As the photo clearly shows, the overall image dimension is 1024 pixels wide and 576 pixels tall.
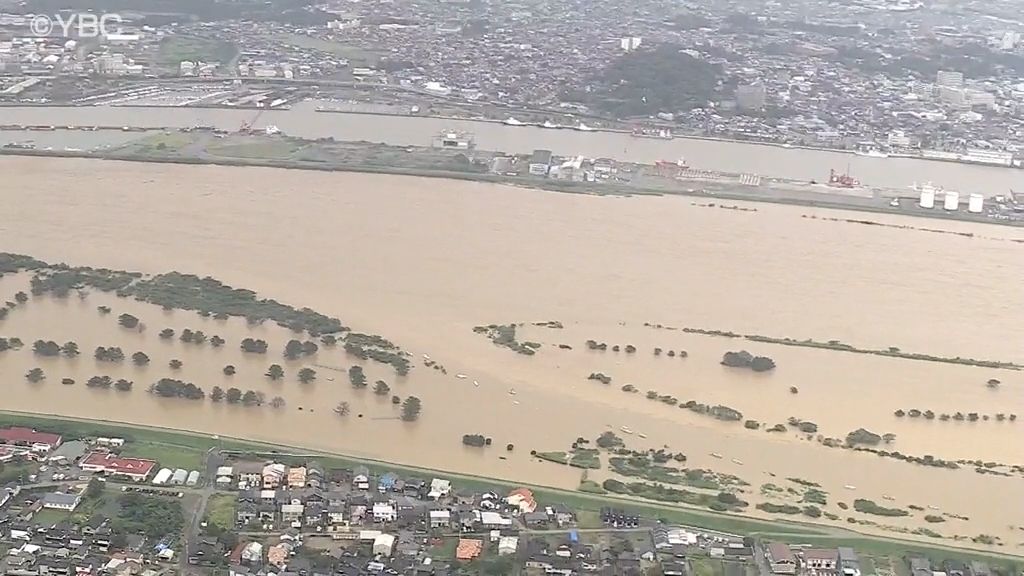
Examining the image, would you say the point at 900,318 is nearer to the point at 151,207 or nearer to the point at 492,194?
the point at 492,194

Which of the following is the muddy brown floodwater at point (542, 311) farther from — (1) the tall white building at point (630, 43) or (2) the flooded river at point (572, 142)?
(1) the tall white building at point (630, 43)

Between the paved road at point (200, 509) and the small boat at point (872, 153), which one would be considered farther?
the small boat at point (872, 153)

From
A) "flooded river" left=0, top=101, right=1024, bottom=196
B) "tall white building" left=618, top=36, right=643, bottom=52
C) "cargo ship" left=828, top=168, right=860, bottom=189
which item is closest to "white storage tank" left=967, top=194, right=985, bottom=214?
"flooded river" left=0, top=101, right=1024, bottom=196

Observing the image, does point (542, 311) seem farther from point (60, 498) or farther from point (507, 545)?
point (60, 498)

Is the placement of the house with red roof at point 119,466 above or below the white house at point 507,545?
below

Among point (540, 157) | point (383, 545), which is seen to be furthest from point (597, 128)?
point (383, 545)

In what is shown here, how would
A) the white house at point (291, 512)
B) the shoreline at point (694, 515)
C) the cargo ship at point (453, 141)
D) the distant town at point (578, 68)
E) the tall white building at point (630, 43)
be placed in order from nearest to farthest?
the white house at point (291, 512), the shoreline at point (694, 515), the cargo ship at point (453, 141), the distant town at point (578, 68), the tall white building at point (630, 43)

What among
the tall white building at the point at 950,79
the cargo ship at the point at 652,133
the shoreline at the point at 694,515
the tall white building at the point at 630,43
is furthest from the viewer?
the tall white building at the point at 630,43

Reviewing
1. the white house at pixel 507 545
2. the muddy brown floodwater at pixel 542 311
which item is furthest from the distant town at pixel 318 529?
the muddy brown floodwater at pixel 542 311
